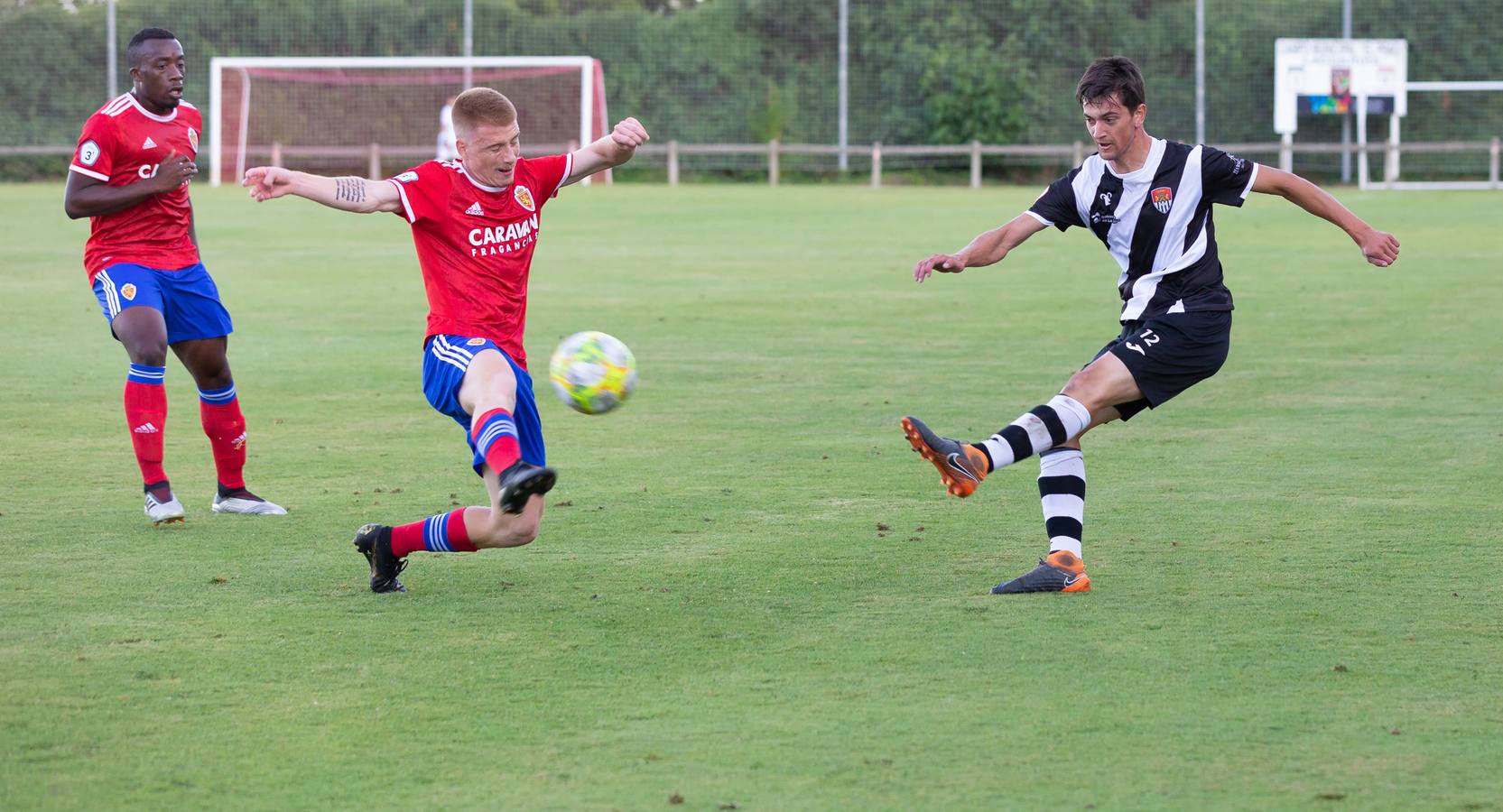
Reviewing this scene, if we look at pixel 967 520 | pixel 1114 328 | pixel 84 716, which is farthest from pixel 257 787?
pixel 1114 328

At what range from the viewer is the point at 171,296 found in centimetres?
725

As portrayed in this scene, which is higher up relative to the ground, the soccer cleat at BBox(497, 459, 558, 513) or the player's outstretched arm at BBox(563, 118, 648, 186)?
the player's outstretched arm at BBox(563, 118, 648, 186)

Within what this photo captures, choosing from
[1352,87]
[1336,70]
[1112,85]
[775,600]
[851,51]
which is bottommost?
[775,600]

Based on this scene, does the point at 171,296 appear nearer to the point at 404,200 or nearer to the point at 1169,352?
the point at 404,200

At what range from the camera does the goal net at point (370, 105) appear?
127ft

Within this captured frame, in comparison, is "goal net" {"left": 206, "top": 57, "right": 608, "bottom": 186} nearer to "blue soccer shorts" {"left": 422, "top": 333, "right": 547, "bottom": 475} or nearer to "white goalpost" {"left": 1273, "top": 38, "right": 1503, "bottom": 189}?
"white goalpost" {"left": 1273, "top": 38, "right": 1503, "bottom": 189}

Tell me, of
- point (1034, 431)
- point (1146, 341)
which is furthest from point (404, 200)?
point (1146, 341)

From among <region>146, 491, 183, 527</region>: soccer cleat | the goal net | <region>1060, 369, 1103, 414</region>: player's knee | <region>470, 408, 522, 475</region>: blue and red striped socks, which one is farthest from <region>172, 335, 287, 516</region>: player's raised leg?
the goal net

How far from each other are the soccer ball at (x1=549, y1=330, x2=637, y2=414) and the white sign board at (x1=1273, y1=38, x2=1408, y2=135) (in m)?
36.0

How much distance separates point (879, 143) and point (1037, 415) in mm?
35920

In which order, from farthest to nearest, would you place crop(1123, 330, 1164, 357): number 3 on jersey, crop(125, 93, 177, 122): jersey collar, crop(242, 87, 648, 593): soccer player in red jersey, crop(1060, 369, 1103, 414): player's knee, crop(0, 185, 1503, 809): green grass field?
1. crop(125, 93, 177, 122): jersey collar
2. crop(1123, 330, 1164, 357): number 3 on jersey
3. crop(1060, 369, 1103, 414): player's knee
4. crop(242, 87, 648, 593): soccer player in red jersey
5. crop(0, 185, 1503, 809): green grass field

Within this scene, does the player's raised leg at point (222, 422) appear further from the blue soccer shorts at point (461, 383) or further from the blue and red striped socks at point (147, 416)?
the blue soccer shorts at point (461, 383)

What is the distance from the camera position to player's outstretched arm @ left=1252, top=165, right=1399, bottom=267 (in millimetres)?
5945

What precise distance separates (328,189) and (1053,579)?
8.85 ft
